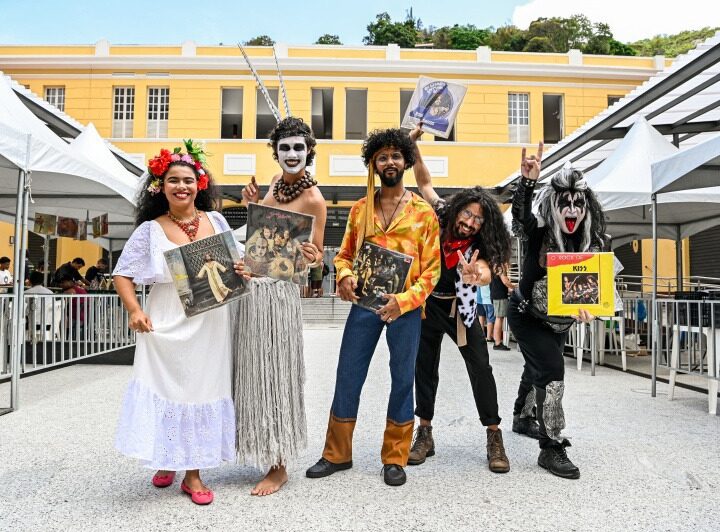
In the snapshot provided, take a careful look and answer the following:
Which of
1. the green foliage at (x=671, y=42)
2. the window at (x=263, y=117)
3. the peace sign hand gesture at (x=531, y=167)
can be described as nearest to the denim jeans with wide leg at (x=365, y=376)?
the peace sign hand gesture at (x=531, y=167)

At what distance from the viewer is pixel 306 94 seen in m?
20.2

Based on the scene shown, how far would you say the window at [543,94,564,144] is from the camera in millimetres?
21062

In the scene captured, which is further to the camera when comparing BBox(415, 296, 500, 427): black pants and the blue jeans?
BBox(415, 296, 500, 427): black pants

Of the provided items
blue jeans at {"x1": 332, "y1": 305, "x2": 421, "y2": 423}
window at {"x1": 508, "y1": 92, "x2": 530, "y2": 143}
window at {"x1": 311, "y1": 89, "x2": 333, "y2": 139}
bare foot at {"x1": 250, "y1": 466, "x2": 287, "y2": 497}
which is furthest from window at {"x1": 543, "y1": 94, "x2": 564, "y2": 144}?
bare foot at {"x1": 250, "y1": 466, "x2": 287, "y2": 497}

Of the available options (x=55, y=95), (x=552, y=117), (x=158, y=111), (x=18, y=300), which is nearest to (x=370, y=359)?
(x=18, y=300)

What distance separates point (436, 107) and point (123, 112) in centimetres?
1969

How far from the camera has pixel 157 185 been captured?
2.98 meters

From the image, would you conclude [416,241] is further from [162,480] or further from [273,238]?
[162,480]

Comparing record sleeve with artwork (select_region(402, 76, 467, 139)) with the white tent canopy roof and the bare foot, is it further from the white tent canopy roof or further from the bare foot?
the white tent canopy roof

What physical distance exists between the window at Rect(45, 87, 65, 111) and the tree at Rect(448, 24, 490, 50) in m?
26.8

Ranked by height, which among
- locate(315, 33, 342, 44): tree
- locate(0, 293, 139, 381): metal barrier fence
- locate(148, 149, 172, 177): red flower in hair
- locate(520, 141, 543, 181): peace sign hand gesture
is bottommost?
locate(0, 293, 139, 381): metal barrier fence

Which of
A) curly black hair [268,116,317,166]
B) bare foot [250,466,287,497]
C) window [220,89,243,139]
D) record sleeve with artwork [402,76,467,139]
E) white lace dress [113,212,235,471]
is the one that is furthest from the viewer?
window [220,89,243,139]

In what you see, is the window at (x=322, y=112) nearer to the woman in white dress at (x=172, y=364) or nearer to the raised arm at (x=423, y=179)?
the raised arm at (x=423, y=179)

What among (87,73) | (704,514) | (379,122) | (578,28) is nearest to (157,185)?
(704,514)
